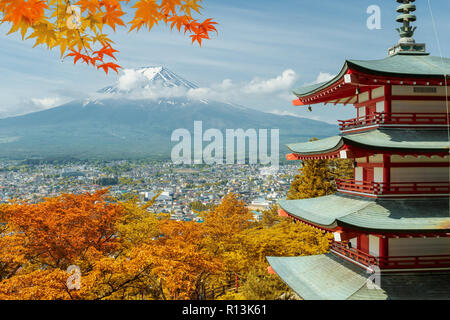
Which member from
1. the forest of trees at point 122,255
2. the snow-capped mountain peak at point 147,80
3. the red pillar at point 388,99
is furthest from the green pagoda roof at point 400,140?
the snow-capped mountain peak at point 147,80

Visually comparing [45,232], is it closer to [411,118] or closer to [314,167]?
[411,118]

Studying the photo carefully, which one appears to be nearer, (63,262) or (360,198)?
(360,198)

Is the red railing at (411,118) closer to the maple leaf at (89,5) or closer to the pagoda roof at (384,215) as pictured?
the pagoda roof at (384,215)

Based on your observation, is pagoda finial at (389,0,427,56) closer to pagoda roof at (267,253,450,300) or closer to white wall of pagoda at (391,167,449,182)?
white wall of pagoda at (391,167,449,182)

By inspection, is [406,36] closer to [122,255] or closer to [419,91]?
[419,91]

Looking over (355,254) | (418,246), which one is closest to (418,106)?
(418,246)

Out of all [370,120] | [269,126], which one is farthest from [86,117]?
[370,120]
